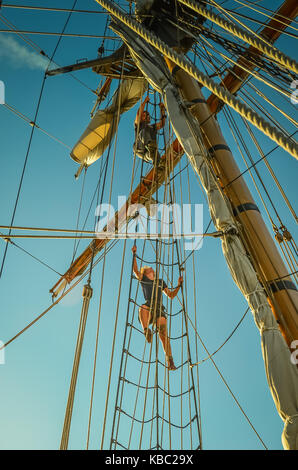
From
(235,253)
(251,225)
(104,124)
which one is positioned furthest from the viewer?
(104,124)

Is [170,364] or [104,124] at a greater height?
[104,124]

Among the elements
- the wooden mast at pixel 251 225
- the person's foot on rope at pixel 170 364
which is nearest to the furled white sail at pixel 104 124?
the wooden mast at pixel 251 225

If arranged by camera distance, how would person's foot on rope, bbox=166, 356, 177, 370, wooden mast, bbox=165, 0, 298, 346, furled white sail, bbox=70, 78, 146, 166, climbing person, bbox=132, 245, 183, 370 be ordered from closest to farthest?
wooden mast, bbox=165, 0, 298, 346 < climbing person, bbox=132, 245, 183, 370 < person's foot on rope, bbox=166, 356, 177, 370 < furled white sail, bbox=70, 78, 146, 166

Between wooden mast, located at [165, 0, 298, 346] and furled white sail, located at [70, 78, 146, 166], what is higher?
furled white sail, located at [70, 78, 146, 166]

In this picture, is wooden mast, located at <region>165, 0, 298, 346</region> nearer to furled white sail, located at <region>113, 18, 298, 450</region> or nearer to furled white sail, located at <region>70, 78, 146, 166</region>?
furled white sail, located at <region>113, 18, 298, 450</region>

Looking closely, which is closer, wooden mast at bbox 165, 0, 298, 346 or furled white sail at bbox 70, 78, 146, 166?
wooden mast at bbox 165, 0, 298, 346

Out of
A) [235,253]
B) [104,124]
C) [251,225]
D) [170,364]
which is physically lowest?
[235,253]

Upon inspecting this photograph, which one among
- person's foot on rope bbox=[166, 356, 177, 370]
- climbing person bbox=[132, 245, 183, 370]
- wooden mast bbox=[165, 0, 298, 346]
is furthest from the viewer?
person's foot on rope bbox=[166, 356, 177, 370]

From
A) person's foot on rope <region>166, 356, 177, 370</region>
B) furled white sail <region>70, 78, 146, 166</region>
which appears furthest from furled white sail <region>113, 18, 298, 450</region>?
furled white sail <region>70, 78, 146, 166</region>

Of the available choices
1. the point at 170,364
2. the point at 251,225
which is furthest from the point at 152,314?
the point at 251,225

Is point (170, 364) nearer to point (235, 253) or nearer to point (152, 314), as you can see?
point (152, 314)
